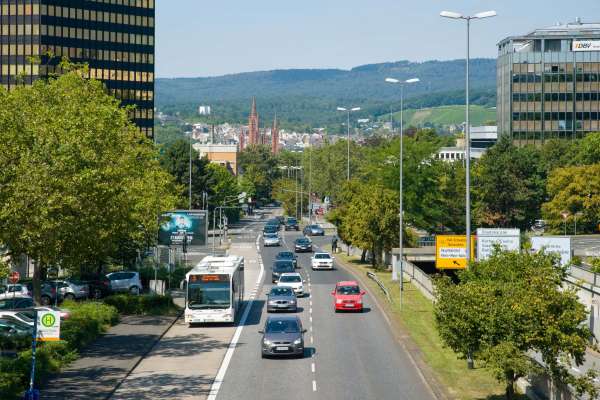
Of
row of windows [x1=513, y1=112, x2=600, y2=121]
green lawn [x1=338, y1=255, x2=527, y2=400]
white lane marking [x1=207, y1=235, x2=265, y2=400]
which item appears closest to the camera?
green lawn [x1=338, y1=255, x2=527, y2=400]

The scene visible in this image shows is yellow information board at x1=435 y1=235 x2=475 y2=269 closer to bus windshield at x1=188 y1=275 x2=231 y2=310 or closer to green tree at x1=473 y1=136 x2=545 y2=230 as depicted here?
bus windshield at x1=188 y1=275 x2=231 y2=310

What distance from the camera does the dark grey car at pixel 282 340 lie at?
123 feet

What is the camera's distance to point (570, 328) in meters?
25.8

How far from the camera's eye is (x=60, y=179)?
39.6 metres

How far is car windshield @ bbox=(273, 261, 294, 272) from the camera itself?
69688 millimetres

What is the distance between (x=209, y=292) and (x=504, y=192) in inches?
2876

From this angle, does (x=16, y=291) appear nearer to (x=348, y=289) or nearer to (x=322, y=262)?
(x=348, y=289)

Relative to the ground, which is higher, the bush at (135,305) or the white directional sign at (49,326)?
the white directional sign at (49,326)

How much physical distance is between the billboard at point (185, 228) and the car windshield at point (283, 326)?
2810 centimetres

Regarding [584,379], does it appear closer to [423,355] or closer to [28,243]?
[423,355]

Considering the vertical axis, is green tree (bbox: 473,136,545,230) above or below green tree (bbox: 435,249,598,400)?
above

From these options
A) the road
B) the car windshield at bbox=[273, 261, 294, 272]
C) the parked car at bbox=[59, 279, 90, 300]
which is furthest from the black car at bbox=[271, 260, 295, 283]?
the road

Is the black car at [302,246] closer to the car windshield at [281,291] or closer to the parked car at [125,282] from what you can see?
the parked car at [125,282]

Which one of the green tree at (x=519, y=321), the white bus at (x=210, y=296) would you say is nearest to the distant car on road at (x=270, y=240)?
the white bus at (x=210, y=296)
